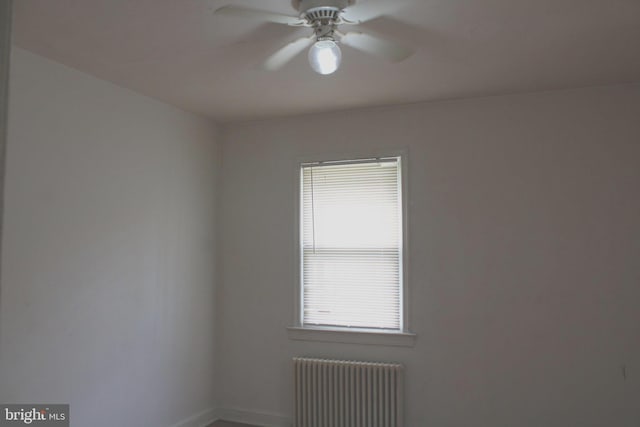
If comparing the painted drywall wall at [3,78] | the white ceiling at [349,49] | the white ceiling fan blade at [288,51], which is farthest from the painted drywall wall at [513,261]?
the painted drywall wall at [3,78]

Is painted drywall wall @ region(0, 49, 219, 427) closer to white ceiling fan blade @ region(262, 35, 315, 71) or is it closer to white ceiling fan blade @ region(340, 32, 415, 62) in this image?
white ceiling fan blade @ region(262, 35, 315, 71)

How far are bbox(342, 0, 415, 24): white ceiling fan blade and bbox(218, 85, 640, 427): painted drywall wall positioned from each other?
5.30 ft

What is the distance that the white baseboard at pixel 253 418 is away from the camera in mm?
4079

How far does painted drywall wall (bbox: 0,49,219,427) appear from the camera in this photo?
2.71 metres

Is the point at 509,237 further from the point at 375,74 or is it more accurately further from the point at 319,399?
the point at 319,399

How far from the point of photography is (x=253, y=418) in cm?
419

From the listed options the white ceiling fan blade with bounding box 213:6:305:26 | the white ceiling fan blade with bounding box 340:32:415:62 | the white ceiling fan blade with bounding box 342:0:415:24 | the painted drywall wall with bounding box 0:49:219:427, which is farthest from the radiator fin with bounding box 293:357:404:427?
the white ceiling fan blade with bounding box 213:6:305:26

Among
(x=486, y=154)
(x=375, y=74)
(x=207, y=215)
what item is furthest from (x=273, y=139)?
(x=486, y=154)

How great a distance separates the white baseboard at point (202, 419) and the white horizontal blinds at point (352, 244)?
1196 mm

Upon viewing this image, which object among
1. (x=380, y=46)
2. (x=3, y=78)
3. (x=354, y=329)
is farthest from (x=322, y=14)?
(x=354, y=329)

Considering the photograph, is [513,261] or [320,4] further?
[513,261]

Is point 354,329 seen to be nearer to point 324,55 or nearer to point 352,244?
point 352,244

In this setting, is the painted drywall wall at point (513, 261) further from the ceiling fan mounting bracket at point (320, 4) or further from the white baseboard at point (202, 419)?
the ceiling fan mounting bracket at point (320, 4)

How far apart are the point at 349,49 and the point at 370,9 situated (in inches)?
18.3
